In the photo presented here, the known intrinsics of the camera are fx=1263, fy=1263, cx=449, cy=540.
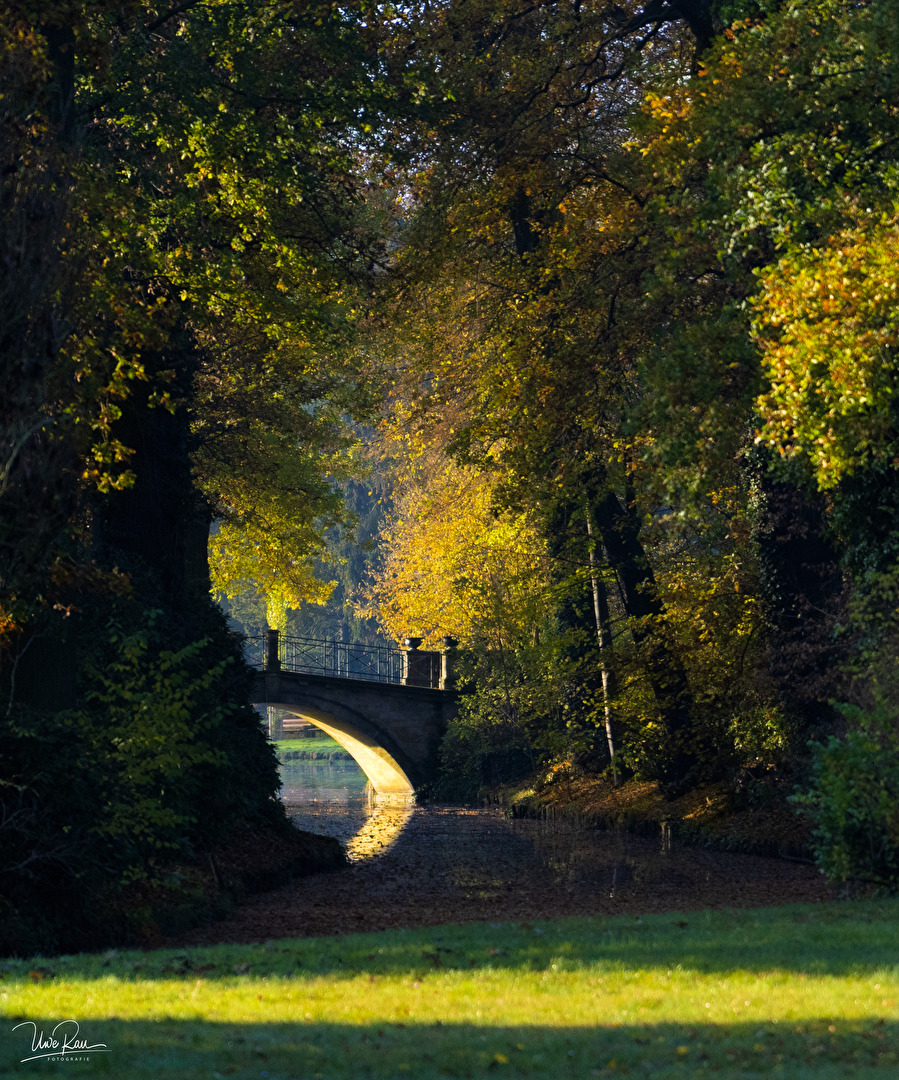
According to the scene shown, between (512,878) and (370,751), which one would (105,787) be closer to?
(512,878)

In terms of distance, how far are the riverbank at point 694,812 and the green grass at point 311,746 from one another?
3882 cm

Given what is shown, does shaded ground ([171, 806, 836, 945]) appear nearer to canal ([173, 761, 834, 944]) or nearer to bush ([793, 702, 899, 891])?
canal ([173, 761, 834, 944])

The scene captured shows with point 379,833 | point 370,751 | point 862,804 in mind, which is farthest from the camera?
point 370,751

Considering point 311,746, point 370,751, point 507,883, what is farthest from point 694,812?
point 311,746

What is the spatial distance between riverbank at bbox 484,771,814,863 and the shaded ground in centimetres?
30

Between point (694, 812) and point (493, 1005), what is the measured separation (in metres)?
14.5

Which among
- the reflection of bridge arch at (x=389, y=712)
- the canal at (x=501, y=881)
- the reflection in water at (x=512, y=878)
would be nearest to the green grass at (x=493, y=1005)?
the canal at (x=501, y=881)

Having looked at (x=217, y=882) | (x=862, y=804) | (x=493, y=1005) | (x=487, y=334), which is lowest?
(x=217, y=882)

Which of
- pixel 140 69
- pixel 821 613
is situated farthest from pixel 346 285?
pixel 821 613

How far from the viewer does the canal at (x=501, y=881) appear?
43.1 ft

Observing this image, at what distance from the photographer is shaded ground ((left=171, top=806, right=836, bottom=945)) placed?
13.1 m

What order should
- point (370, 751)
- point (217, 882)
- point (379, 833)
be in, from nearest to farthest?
point (217, 882) → point (379, 833) → point (370, 751)

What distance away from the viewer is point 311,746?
222ft

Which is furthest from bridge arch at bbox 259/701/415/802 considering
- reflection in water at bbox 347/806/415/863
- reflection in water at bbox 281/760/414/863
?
reflection in water at bbox 347/806/415/863
